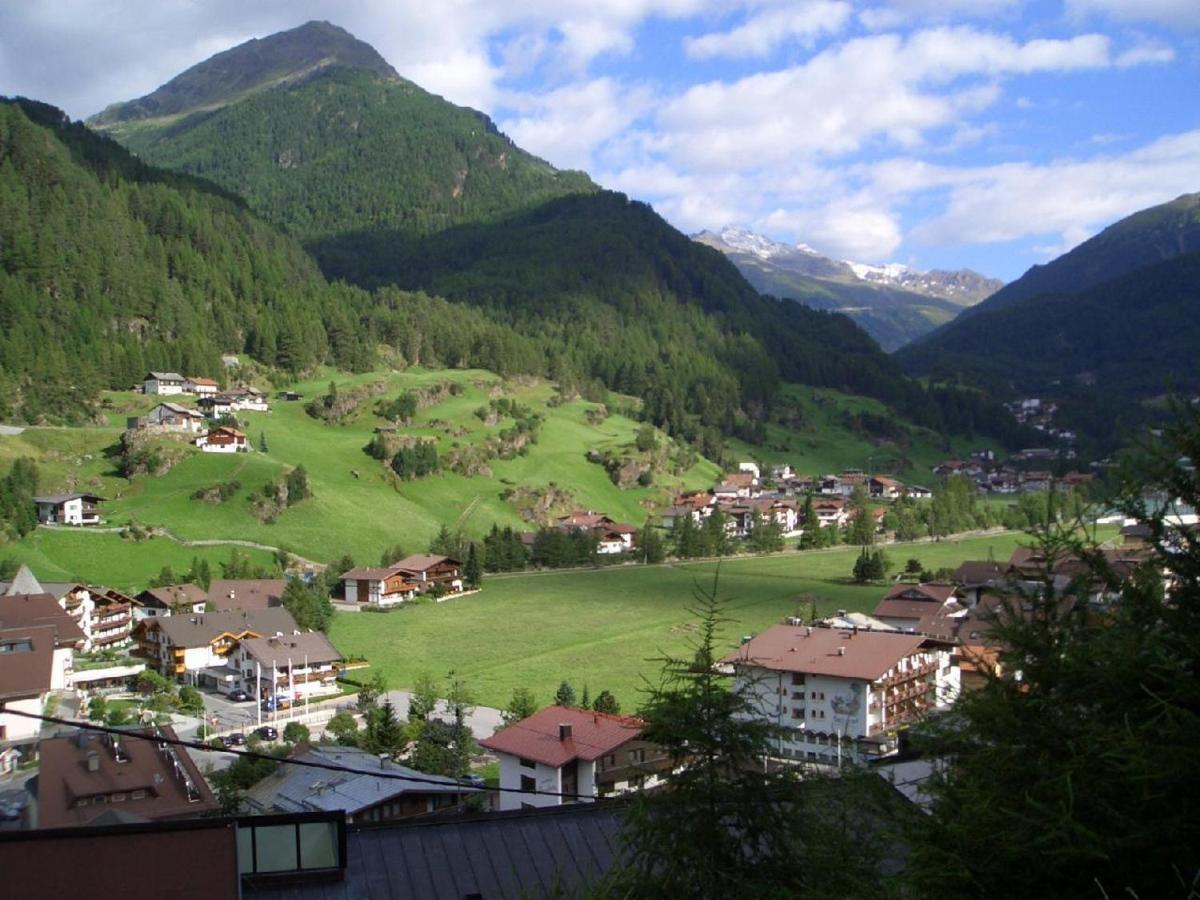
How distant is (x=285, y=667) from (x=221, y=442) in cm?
4586

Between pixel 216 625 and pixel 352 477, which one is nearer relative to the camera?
pixel 216 625

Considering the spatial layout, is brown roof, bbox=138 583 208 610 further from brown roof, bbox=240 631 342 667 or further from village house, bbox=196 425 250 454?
village house, bbox=196 425 250 454

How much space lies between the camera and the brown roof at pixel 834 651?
35219 mm

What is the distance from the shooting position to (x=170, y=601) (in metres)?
54.3

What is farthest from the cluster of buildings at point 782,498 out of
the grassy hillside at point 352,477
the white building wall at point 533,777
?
the white building wall at point 533,777

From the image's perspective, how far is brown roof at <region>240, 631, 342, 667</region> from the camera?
4259cm

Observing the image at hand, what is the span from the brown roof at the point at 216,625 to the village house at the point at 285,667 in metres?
2.13

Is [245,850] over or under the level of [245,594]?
over

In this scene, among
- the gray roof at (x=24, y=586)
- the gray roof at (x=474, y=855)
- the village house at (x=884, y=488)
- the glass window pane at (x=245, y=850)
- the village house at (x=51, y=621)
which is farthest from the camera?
the village house at (x=884, y=488)

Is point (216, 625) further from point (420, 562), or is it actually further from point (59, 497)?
point (59, 497)

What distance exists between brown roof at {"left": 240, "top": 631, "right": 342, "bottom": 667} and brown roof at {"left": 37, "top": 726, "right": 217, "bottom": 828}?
1816cm

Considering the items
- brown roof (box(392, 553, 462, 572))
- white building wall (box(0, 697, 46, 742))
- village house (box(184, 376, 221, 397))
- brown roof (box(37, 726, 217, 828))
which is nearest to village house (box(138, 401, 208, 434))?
village house (box(184, 376, 221, 397))

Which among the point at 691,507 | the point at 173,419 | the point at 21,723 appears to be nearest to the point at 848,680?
the point at 21,723

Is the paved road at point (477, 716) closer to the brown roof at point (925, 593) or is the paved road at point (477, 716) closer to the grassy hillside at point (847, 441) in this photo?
the brown roof at point (925, 593)
